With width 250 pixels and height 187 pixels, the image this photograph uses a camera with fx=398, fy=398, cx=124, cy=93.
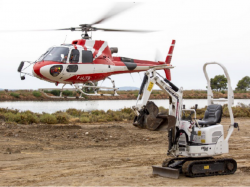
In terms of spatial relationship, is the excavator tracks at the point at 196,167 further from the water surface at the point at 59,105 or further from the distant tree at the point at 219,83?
the distant tree at the point at 219,83

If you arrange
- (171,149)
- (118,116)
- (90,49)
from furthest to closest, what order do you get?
(118,116), (90,49), (171,149)

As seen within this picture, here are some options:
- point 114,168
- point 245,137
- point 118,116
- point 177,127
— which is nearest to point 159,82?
point 177,127

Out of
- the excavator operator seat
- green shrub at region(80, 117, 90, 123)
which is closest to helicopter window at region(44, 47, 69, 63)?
green shrub at region(80, 117, 90, 123)

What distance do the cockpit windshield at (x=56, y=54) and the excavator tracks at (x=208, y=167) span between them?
31.1 feet

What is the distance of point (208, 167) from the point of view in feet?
31.4

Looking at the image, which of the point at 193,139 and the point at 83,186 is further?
the point at 193,139

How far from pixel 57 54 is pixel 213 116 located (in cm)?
928

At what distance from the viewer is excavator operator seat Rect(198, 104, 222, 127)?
9852 mm

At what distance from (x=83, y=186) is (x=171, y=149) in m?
2.27

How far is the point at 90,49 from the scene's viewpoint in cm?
1856

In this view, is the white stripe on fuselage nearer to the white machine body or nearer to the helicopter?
the helicopter

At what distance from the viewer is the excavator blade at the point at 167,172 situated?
9.41 meters

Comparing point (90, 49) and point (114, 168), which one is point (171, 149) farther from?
point (90, 49)

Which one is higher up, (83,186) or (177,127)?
(177,127)
